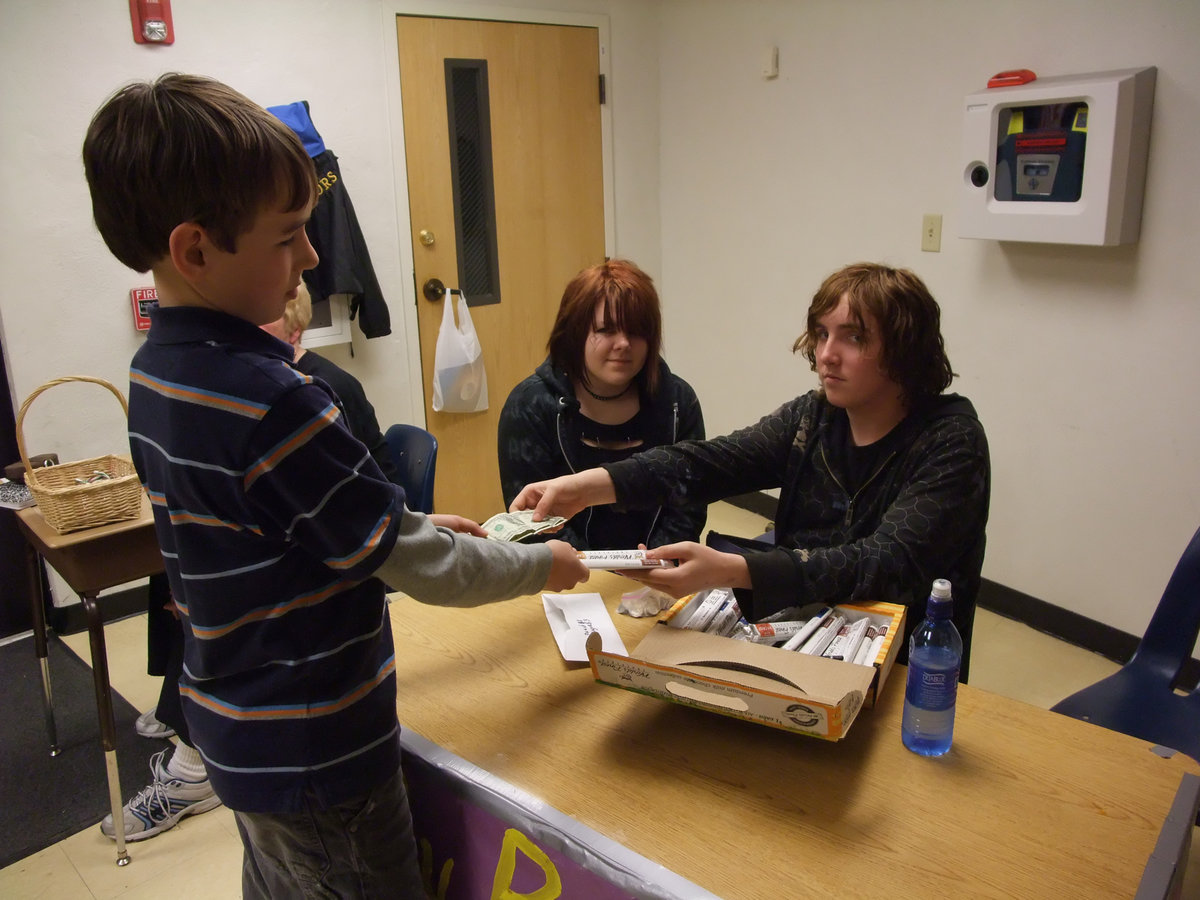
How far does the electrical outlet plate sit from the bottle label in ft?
7.87

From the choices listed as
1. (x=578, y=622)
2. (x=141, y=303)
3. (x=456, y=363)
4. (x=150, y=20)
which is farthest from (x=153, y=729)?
(x=150, y=20)

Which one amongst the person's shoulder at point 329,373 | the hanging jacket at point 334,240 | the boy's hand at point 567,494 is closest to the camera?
the boy's hand at point 567,494

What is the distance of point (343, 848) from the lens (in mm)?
1066

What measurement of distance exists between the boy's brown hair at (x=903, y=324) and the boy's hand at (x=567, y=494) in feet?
1.72

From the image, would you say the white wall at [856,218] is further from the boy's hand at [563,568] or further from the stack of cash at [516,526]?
the boy's hand at [563,568]

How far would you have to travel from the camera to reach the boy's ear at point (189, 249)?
0.90 metres

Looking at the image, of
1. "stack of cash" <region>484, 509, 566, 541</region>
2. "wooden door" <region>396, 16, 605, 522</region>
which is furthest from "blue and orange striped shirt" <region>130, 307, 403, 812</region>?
"wooden door" <region>396, 16, 605, 522</region>

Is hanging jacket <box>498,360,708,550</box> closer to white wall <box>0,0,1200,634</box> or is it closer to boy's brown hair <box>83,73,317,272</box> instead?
boy's brown hair <box>83,73,317,272</box>

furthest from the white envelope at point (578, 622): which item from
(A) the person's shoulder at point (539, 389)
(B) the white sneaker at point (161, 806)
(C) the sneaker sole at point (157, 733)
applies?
(C) the sneaker sole at point (157, 733)

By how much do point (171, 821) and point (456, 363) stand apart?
6.78 feet

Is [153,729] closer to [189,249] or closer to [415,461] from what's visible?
[415,461]

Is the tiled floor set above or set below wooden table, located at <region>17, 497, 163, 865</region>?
below

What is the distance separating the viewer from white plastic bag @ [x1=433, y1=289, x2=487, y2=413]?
3.76 meters

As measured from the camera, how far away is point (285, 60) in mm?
3225
